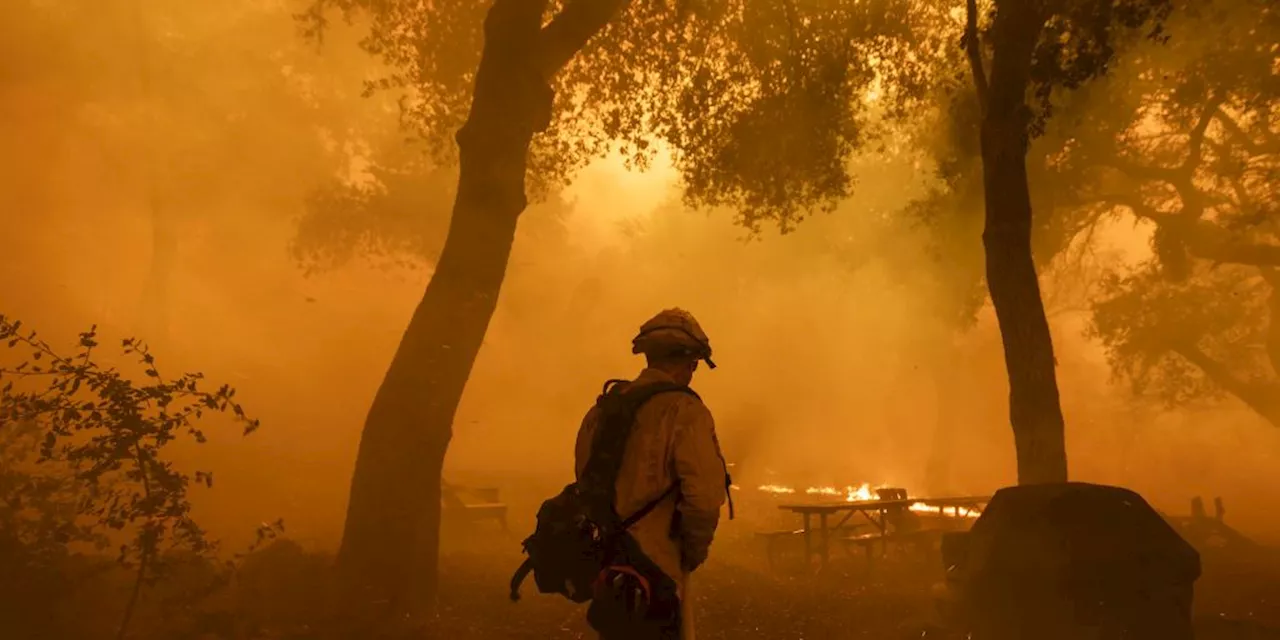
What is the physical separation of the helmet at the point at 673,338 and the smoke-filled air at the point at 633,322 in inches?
1.3

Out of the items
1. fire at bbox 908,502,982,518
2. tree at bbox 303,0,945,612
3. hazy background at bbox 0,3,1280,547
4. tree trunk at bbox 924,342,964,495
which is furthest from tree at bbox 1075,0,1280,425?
tree trunk at bbox 924,342,964,495

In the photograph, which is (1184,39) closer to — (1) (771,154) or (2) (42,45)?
(1) (771,154)

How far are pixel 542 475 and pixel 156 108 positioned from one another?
19.1 meters

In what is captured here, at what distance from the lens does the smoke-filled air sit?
735 cm

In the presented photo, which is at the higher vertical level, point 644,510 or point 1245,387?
point 1245,387

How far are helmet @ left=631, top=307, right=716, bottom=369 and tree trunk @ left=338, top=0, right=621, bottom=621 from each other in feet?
16.9

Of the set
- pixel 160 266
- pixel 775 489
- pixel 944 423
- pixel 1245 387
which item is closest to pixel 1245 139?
pixel 1245 387

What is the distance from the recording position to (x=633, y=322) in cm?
4231

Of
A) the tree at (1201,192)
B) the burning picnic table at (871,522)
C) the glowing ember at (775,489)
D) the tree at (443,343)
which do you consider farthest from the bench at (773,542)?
the glowing ember at (775,489)

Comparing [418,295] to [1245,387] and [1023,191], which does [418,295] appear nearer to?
[1245,387]

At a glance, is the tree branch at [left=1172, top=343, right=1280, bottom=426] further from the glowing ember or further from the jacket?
the jacket

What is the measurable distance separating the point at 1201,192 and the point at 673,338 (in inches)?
752

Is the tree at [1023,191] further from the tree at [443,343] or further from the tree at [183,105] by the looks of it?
the tree at [183,105]

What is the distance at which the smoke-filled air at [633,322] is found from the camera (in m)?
7.35
